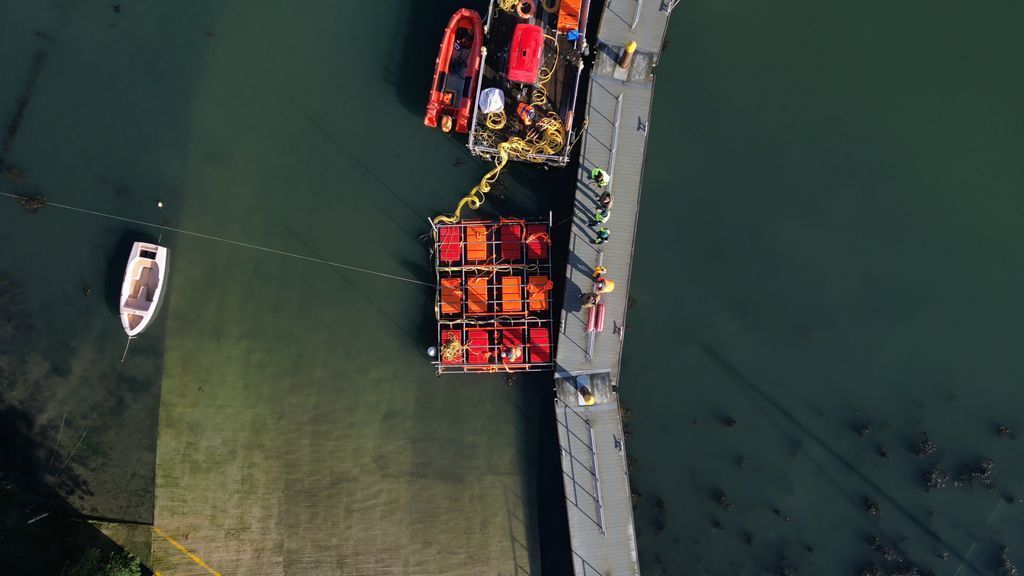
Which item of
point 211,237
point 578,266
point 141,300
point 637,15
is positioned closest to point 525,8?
point 637,15

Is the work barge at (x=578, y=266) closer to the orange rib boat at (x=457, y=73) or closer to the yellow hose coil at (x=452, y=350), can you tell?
the yellow hose coil at (x=452, y=350)

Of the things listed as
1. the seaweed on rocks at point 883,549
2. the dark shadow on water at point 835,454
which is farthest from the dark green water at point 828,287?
the seaweed on rocks at point 883,549

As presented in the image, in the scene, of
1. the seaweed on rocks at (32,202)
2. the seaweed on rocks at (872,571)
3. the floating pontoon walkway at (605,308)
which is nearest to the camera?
the floating pontoon walkway at (605,308)

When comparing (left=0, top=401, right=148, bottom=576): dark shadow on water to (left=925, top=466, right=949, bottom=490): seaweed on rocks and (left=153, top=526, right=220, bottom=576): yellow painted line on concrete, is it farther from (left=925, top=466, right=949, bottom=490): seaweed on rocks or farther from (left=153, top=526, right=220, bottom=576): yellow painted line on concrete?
(left=925, top=466, right=949, bottom=490): seaweed on rocks

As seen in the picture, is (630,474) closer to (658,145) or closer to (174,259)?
(658,145)

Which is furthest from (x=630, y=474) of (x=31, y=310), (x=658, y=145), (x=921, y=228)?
(x=31, y=310)

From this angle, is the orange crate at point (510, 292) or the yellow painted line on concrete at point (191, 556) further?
the yellow painted line on concrete at point (191, 556)

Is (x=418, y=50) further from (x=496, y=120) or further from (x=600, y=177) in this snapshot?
(x=600, y=177)

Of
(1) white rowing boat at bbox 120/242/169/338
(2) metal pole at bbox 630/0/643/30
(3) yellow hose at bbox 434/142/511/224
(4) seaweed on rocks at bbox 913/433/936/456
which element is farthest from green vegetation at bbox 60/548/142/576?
(4) seaweed on rocks at bbox 913/433/936/456
